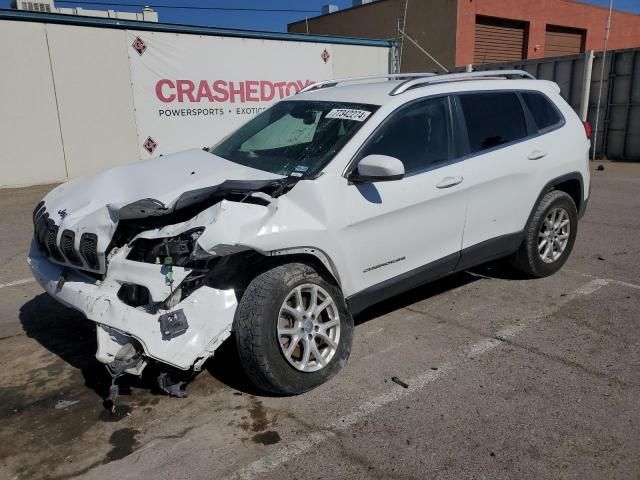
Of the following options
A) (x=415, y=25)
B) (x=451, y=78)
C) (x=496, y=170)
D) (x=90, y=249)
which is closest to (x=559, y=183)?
(x=496, y=170)

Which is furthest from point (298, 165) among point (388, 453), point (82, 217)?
point (388, 453)

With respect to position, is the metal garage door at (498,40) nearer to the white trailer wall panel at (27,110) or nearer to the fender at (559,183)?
the white trailer wall panel at (27,110)

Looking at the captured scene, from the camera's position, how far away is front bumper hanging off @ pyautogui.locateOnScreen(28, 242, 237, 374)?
3.05 meters

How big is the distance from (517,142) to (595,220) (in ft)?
12.3

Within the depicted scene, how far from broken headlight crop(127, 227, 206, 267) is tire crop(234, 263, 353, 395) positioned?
0.39 meters

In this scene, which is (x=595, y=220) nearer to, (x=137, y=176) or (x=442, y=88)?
(x=442, y=88)

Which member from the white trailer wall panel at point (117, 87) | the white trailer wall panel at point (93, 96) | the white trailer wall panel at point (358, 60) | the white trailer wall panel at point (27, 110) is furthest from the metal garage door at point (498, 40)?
the white trailer wall panel at point (27, 110)

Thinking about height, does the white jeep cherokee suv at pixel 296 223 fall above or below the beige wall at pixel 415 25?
below

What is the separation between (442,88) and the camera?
14.2ft

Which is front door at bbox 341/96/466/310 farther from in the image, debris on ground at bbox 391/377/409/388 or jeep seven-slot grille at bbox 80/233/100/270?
jeep seven-slot grille at bbox 80/233/100/270

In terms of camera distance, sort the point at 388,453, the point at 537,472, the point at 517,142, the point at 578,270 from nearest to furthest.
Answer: the point at 537,472, the point at 388,453, the point at 517,142, the point at 578,270

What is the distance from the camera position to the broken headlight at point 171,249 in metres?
3.12

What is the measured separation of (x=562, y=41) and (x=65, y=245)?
1097 inches

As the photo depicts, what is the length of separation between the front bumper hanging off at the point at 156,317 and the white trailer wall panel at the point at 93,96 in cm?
940
